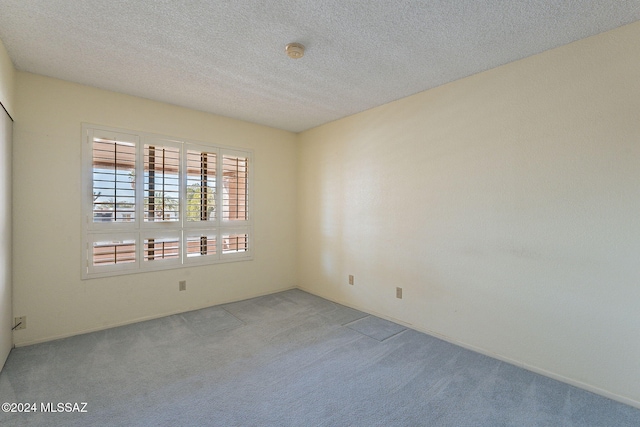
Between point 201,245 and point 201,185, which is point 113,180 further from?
point 201,245

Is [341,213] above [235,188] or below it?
below

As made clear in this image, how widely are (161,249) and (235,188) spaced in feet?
4.09

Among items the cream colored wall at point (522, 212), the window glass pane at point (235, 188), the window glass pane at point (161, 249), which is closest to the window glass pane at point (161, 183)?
the window glass pane at point (161, 249)

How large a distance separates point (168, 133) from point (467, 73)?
11.0 ft

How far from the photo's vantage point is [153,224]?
11.1ft

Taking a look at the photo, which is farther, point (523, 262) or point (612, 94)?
point (523, 262)

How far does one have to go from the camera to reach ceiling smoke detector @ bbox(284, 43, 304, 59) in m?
2.20

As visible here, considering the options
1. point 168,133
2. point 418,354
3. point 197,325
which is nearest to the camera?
point 418,354

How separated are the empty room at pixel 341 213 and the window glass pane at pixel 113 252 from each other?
1.2 inches

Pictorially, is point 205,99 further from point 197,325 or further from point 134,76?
point 197,325

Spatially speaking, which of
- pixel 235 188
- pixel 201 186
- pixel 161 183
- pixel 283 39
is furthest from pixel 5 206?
pixel 283 39

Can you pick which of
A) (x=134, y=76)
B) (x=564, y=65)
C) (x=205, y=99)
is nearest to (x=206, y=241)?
(x=205, y=99)

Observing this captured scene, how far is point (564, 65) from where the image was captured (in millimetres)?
2215

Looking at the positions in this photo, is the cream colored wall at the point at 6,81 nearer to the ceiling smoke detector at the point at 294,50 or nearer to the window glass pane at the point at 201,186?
the window glass pane at the point at 201,186
